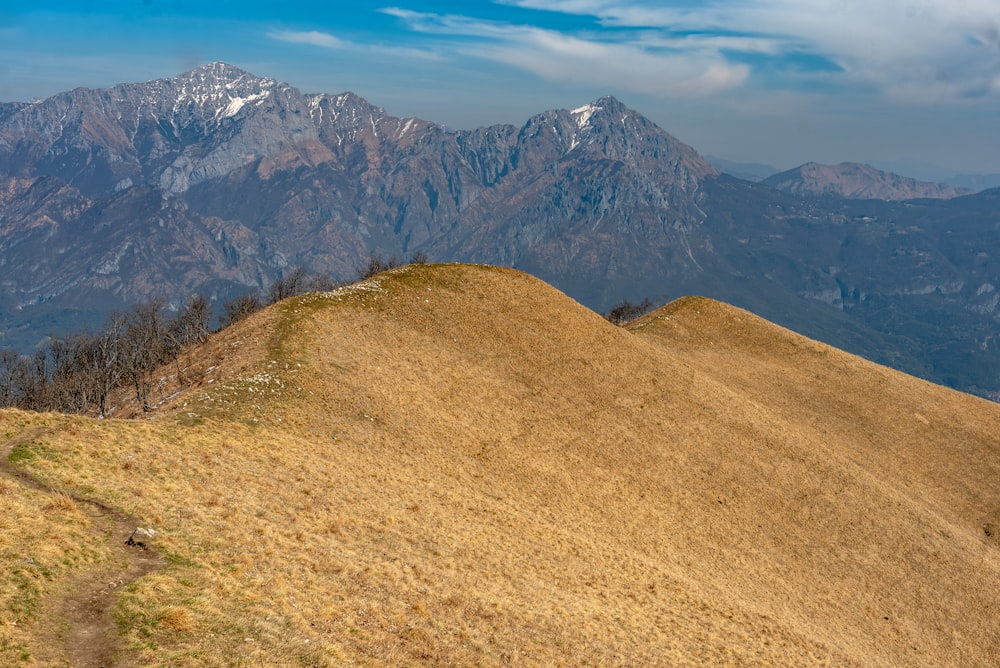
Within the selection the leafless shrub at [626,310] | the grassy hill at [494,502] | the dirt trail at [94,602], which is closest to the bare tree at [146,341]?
the grassy hill at [494,502]

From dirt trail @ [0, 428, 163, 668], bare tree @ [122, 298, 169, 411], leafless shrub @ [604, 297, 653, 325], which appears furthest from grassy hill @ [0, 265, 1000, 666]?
leafless shrub @ [604, 297, 653, 325]

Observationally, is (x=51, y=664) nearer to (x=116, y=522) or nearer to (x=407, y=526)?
(x=116, y=522)

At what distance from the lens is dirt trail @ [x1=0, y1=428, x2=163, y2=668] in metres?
17.8

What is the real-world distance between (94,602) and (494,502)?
87.5ft

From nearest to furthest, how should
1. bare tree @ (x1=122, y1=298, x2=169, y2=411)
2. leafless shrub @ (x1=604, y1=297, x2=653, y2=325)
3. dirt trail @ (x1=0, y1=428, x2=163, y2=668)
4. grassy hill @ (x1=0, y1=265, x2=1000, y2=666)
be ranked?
1. dirt trail @ (x1=0, y1=428, x2=163, y2=668)
2. grassy hill @ (x1=0, y1=265, x2=1000, y2=666)
3. bare tree @ (x1=122, y1=298, x2=169, y2=411)
4. leafless shrub @ (x1=604, y1=297, x2=653, y2=325)

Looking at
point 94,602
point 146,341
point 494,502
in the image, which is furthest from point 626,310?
point 94,602

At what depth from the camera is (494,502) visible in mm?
43625

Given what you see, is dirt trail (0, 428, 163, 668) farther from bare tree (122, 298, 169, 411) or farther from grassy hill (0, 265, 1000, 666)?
bare tree (122, 298, 169, 411)

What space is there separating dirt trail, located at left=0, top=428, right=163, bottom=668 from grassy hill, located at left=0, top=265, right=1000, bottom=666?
12 centimetres

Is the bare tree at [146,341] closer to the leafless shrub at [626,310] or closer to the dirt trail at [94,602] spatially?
the dirt trail at [94,602]

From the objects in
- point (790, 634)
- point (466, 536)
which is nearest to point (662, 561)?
point (790, 634)

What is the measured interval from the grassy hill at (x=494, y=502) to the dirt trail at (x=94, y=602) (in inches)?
4.6

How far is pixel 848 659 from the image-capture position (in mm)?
37250

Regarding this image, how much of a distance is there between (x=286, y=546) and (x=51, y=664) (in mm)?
11892
